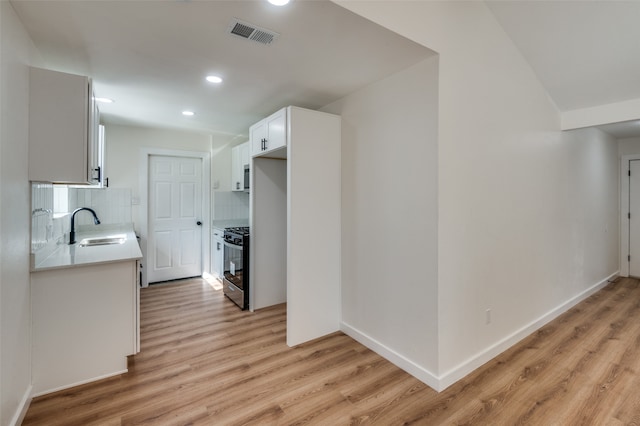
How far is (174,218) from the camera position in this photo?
15.5 feet

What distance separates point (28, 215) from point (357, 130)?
101 inches

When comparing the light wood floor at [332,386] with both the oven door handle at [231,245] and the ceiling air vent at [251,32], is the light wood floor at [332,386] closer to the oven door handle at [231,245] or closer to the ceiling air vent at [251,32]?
the oven door handle at [231,245]

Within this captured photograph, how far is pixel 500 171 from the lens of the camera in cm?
258

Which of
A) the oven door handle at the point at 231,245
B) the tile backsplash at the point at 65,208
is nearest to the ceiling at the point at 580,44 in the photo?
the oven door handle at the point at 231,245

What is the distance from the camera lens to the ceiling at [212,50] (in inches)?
65.2

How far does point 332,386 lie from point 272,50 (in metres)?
2.44

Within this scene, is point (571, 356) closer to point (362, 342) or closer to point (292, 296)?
point (362, 342)

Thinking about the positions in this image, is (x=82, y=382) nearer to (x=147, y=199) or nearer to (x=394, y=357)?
(x=394, y=357)

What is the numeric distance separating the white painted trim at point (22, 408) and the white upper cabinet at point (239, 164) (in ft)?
10.3

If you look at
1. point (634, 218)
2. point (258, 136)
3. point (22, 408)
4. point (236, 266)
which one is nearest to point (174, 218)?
point (236, 266)

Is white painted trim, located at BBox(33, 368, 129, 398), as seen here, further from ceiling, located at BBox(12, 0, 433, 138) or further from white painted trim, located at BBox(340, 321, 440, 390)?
ceiling, located at BBox(12, 0, 433, 138)

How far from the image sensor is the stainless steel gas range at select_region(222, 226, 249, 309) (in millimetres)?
3605

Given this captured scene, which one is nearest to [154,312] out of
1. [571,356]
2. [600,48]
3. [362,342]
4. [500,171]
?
[362,342]

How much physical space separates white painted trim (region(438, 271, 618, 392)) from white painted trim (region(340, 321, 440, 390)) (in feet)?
0.24
